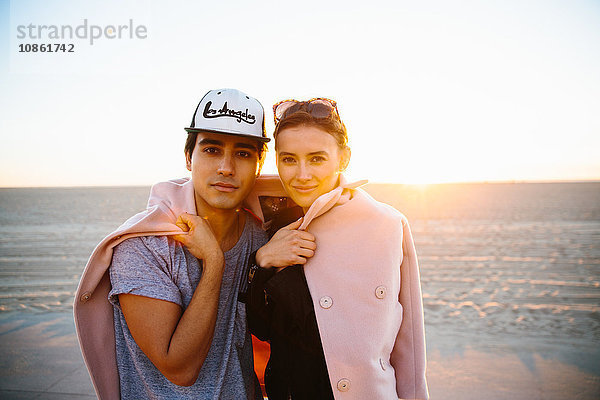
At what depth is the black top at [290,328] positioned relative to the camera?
2199 mm

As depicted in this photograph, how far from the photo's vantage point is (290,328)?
223 cm

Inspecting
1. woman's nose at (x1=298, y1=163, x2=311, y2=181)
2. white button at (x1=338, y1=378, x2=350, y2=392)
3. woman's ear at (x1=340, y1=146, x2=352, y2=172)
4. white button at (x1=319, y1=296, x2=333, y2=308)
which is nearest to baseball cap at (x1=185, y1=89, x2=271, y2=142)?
woman's nose at (x1=298, y1=163, x2=311, y2=181)

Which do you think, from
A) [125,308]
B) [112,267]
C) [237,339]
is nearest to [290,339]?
[237,339]

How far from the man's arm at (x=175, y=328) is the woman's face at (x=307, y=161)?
728mm

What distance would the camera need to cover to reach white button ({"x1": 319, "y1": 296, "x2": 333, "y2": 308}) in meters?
2.18

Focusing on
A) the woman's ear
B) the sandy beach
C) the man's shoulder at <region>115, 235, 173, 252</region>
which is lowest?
the sandy beach

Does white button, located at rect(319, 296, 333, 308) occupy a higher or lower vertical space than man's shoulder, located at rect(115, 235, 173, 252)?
lower

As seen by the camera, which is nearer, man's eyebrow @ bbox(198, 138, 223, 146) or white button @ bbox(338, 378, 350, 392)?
white button @ bbox(338, 378, 350, 392)

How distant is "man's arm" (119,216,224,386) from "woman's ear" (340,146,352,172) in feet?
3.53

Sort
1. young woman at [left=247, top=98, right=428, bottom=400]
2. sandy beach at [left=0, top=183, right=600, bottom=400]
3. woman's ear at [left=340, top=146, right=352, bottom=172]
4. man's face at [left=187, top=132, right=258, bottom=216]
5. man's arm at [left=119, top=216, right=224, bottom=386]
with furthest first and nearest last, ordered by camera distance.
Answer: sandy beach at [left=0, top=183, right=600, bottom=400], woman's ear at [left=340, top=146, right=352, bottom=172], man's face at [left=187, top=132, right=258, bottom=216], young woman at [left=247, top=98, right=428, bottom=400], man's arm at [left=119, top=216, right=224, bottom=386]

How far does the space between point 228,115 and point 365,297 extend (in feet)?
4.38

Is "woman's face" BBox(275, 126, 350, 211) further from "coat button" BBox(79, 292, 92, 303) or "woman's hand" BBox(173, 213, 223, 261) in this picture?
"coat button" BBox(79, 292, 92, 303)

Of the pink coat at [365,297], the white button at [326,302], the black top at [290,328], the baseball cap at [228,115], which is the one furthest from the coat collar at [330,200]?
the baseball cap at [228,115]

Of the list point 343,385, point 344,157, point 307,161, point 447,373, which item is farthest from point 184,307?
point 447,373
